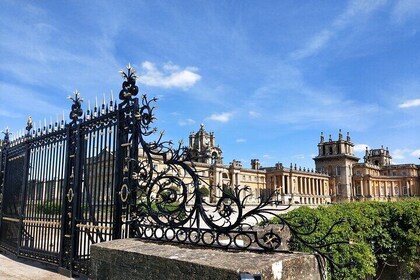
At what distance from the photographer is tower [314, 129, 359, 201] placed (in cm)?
10399

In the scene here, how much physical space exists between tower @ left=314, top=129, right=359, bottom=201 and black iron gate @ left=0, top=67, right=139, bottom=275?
345 feet

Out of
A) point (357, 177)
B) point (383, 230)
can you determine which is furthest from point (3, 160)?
point (357, 177)

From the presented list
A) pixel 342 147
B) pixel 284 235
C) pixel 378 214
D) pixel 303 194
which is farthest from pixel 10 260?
pixel 342 147

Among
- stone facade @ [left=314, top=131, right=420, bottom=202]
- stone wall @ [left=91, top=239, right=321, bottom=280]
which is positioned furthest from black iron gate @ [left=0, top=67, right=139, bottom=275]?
stone facade @ [left=314, top=131, right=420, bottom=202]

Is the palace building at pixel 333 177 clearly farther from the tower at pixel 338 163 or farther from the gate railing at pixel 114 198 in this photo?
the gate railing at pixel 114 198

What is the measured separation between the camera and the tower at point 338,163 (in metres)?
104

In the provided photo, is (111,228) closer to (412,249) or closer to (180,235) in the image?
(180,235)

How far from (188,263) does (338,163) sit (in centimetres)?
11099

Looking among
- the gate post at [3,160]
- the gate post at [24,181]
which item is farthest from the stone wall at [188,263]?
the gate post at [3,160]

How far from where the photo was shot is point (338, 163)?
106312 millimetres

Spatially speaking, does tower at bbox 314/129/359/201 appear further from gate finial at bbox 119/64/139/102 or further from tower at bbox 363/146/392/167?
gate finial at bbox 119/64/139/102

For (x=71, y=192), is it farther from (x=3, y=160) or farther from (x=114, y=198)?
(x=3, y=160)

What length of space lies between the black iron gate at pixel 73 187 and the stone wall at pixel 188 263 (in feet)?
3.92

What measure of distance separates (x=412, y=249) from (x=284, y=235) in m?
7.57
